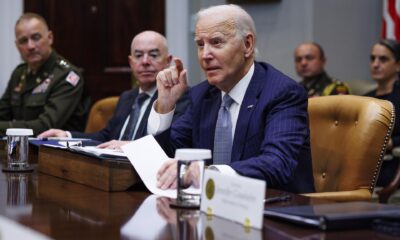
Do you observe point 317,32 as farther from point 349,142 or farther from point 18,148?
point 18,148

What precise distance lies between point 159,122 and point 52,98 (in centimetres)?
194

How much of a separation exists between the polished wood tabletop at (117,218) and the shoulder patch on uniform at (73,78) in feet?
7.69

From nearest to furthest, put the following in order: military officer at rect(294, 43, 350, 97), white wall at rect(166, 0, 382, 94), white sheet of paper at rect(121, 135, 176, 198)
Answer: white sheet of paper at rect(121, 135, 176, 198), military officer at rect(294, 43, 350, 97), white wall at rect(166, 0, 382, 94)

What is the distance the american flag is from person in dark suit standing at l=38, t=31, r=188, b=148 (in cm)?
220

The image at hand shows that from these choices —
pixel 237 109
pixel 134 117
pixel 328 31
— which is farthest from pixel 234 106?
pixel 328 31

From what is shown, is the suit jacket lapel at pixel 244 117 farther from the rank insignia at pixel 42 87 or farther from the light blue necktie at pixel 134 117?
the rank insignia at pixel 42 87

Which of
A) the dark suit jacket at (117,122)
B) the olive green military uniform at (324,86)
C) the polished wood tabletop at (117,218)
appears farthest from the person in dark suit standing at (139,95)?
the olive green military uniform at (324,86)

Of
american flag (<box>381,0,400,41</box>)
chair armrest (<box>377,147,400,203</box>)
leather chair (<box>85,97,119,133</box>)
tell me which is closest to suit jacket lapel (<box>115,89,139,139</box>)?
leather chair (<box>85,97,119,133</box>)

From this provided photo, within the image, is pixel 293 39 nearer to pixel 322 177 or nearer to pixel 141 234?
pixel 322 177

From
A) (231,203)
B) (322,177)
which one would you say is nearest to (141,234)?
(231,203)

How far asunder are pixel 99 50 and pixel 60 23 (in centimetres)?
39

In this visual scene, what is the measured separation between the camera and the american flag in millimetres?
5359

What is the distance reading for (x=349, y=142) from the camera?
99.4 inches

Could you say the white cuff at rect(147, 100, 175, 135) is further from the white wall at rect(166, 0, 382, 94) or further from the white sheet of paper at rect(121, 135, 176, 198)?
the white wall at rect(166, 0, 382, 94)
